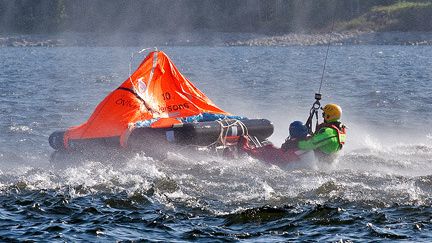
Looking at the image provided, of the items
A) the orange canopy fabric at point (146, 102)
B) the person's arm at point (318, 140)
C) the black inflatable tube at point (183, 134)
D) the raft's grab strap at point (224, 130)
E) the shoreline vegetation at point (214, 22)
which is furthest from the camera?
the shoreline vegetation at point (214, 22)

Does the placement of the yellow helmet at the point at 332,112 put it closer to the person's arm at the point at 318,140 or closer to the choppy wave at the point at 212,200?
the person's arm at the point at 318,140

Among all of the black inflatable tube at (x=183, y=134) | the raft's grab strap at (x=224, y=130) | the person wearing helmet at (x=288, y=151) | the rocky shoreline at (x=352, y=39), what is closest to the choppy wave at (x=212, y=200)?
the person wearing helmet at (x=288, y=151)

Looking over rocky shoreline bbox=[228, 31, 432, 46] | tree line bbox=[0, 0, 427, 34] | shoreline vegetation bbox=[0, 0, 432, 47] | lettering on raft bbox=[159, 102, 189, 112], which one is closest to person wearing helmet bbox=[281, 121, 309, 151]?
lettering on raft bbox=[159, 102, 189, 112]

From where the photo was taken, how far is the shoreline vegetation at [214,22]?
94.6 m

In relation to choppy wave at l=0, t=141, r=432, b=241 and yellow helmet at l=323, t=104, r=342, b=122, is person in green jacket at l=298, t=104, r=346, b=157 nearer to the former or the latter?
yellow helmet at l=323, t=104, r=342, b=122

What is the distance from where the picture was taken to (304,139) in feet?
51.1

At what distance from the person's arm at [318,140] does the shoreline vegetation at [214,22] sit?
7402 centimetres

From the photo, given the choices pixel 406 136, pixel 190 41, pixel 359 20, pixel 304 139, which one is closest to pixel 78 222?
pixel 304 139

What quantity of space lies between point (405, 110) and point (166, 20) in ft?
276

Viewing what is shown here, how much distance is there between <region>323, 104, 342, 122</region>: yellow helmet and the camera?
15766mm

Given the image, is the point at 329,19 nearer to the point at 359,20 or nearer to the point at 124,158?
the point at 359,20

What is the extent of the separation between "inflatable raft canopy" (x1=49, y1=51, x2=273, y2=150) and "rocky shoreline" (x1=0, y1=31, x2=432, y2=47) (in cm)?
7035

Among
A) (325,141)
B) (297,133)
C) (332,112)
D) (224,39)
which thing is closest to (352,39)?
(224,39)

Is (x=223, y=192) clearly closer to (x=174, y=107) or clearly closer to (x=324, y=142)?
(x=324, y=142)
